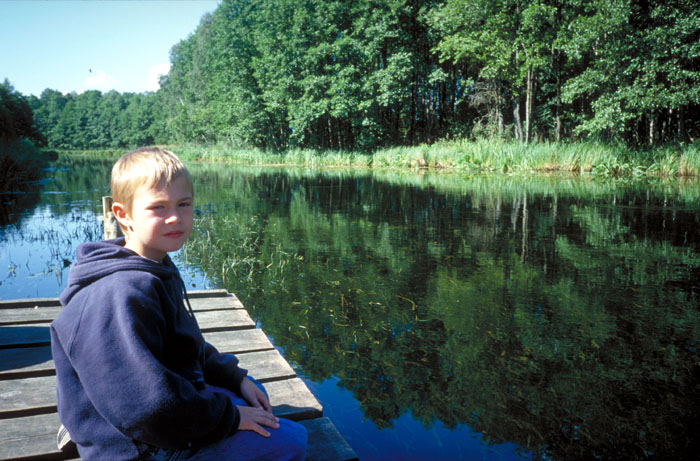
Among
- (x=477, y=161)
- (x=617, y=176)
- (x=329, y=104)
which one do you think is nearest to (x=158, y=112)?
(x=329, y=104)

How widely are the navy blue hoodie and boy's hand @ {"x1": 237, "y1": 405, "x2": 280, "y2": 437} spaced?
0.06m

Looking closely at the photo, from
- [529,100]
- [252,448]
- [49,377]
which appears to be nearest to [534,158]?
[529,100]

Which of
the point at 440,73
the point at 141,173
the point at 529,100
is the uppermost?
the point at 440,73

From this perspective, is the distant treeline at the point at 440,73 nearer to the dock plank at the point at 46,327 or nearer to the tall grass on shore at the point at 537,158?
the tall grass on shore at the point at 537,158

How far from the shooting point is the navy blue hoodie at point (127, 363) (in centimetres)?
130

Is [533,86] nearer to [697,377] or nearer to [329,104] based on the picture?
[329,104]

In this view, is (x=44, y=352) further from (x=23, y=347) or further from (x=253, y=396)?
(x=253, y=396)

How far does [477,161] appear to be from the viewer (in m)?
23.2

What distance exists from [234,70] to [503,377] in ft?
139

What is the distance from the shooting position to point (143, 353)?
1.29m

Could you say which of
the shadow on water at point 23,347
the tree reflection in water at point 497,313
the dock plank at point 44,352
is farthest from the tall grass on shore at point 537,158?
the shadow on water at point 23,347

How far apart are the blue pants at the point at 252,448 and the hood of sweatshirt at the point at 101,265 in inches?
22.6

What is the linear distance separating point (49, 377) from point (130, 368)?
6.14 feet

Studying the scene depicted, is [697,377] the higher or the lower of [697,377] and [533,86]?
the lower
